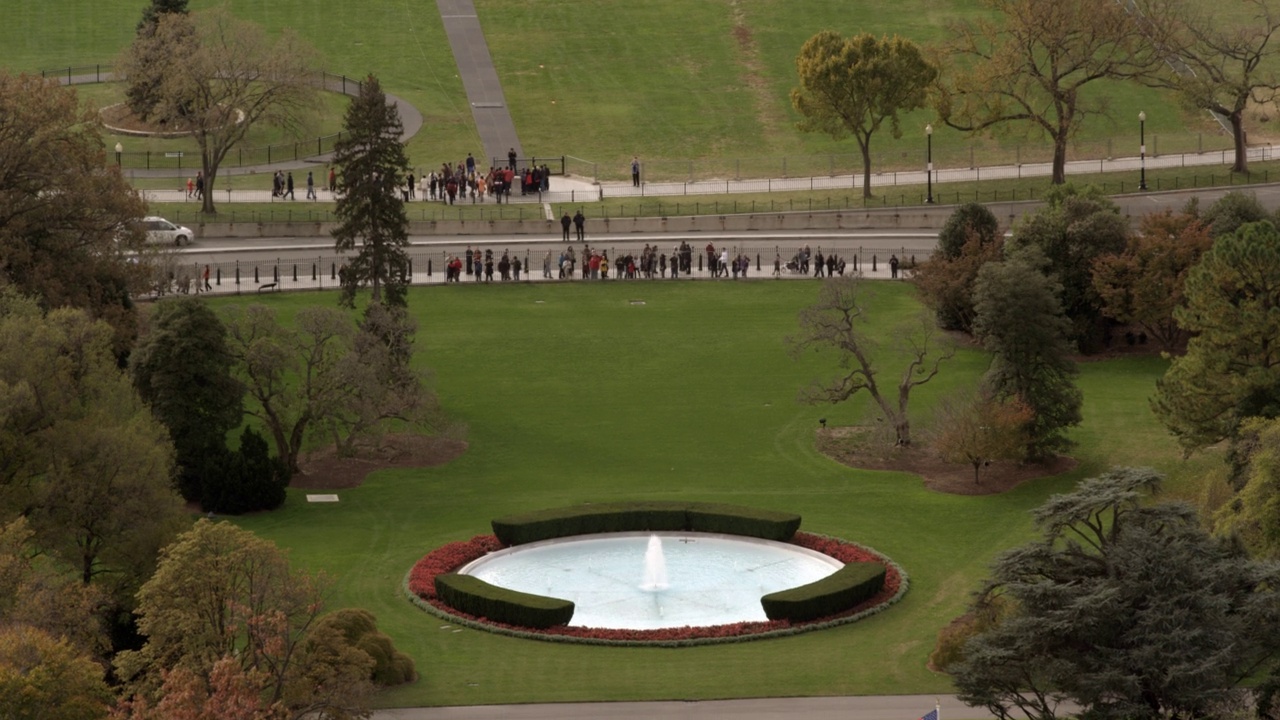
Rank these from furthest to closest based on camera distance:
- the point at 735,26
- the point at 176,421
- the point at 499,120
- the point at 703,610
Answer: the point at 735,26 < the point at 499,120 < the point at 176,421 < the point at 703,610

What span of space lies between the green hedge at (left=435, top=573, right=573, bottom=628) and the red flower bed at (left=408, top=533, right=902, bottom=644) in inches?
7.9

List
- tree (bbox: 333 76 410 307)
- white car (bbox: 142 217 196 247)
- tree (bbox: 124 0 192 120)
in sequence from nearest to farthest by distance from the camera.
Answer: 1. tree (bbox: 333 76 410 307)
2. white car (bbox: 142 217 196 247)
3. tree (bbox: 124 0 192 120)

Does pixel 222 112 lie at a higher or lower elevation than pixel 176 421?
higher

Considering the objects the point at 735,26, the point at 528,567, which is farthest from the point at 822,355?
the point at 735,26

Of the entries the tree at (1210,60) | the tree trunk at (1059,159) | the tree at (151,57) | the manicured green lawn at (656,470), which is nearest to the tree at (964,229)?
the manicured green lawn at (656,470)

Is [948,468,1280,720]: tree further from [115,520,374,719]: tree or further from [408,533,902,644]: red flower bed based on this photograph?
[115,520,374,719]: tree

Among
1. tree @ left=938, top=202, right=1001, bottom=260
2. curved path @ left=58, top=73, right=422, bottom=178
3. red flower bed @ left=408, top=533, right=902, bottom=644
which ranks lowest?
red flower bed @ left=408, top=533, right=902, bottom=644

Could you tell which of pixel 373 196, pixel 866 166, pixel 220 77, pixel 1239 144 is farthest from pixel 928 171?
pixel 373 196

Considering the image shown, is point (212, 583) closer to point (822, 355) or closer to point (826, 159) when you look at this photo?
point (822, 355)

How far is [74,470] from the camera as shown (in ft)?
180

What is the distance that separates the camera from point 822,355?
3221 inches

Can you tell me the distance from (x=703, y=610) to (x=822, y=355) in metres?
27.2

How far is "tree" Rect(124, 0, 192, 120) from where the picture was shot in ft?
339

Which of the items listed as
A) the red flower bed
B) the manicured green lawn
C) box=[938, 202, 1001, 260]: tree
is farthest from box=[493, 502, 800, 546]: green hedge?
box=[938, 202, 1001, 260]: tree
